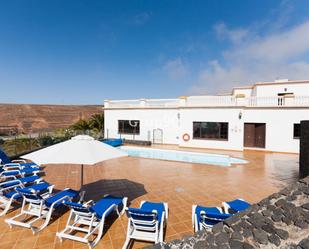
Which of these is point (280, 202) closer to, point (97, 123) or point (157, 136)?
point (157, 136)

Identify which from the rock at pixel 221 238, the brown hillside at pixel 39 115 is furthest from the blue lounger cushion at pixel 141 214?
the brown hillside at pixel 39 115

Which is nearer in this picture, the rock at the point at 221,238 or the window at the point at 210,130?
the rock at the point at 221,238

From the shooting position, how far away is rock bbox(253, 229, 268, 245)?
2100mm

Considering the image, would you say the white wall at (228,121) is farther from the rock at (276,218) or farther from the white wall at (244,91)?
the rock at (276,218)

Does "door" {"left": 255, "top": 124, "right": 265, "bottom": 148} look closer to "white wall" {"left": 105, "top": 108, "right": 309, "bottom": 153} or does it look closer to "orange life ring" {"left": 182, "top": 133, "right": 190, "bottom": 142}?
"white wall" {"left": 105, "top": 108, "right": 309, "bottom": 153}

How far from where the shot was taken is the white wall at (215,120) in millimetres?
16516

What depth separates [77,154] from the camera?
5.06 meters

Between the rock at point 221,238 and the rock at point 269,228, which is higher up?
the rock at point 269,228

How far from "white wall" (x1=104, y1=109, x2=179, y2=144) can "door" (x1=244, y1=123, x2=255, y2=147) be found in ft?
22.2

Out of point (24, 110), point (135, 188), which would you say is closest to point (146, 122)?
point (135, 188)

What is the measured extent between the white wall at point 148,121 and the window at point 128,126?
388 mm

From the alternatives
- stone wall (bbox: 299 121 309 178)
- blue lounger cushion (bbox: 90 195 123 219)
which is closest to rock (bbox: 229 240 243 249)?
blue lounger cushion (bbox: 90 195 123 219)

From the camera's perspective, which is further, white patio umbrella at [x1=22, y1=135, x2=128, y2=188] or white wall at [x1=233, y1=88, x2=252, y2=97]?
white wall at [x1=233, y1=88, x2=252, y2=97]

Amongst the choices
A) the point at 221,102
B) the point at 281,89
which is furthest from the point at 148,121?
the point at 281,89
